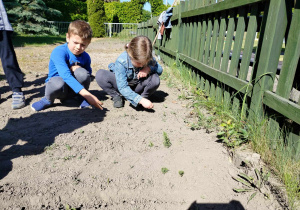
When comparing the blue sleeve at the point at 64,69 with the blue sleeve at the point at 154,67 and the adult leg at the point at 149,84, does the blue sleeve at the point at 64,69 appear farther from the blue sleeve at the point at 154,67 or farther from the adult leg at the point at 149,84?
the blue sleeve at the point at 154,67

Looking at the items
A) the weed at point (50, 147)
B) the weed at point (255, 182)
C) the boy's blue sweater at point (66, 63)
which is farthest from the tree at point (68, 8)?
the weed at point (255, 182)

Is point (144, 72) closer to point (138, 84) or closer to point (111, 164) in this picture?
point (138, 84)

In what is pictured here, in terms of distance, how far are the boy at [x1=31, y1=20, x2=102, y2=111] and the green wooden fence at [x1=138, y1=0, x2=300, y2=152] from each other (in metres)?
1.42

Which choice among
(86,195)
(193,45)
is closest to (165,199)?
(86,195)

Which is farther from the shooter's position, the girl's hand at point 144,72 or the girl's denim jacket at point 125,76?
the girl's hand at point 144,72

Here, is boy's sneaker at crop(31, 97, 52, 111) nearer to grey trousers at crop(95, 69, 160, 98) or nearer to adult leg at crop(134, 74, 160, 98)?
grey trousers at crop(95, 69, 160, 98)

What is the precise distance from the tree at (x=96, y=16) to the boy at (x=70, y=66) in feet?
51.0

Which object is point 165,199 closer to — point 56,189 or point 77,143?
point 56,189

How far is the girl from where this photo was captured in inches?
98.8

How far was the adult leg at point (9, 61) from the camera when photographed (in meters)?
2.74

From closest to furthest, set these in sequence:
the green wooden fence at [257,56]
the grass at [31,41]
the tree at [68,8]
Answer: the green wooden fence at [257,56], the grass at [31,41], the tree at [68,8]

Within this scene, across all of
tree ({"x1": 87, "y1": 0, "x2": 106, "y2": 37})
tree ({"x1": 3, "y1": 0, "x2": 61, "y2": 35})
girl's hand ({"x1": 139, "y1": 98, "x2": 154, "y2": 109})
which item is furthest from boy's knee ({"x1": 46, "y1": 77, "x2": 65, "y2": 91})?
tree ({"x1": 87, "y1": 0, "x2": 106, "y2": 37})

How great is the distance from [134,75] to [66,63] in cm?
80

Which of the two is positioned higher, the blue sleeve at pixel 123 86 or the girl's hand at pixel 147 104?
the blue sleeve at pixel 123 86
